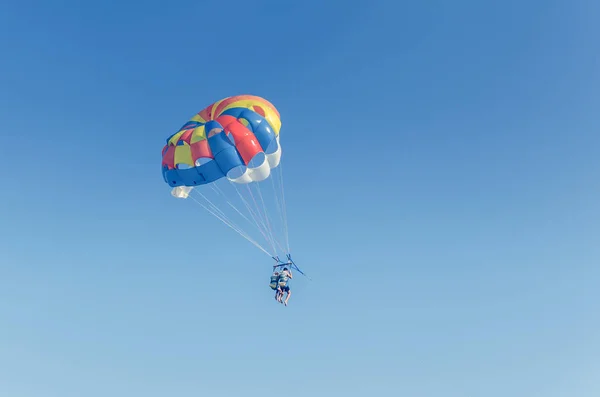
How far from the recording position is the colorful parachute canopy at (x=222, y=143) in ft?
67.6

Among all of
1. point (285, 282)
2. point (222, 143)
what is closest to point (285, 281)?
point (285, 282)

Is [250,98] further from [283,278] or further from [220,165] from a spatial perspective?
[283,278]

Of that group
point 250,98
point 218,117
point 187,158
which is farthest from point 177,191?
point 250,98

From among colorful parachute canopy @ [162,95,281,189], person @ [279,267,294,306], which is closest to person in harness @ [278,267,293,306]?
person @ [279,267,294,306]

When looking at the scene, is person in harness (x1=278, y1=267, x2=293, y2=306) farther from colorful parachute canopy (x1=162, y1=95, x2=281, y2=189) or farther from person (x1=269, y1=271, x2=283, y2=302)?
colorful parachute canopy (x1=162, y1=95, x2=281, y2=189)

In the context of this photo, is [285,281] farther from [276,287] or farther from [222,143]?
[222,143]

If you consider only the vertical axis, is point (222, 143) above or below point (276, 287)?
above

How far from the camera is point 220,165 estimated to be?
20750mm

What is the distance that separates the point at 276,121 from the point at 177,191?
19.8 ft

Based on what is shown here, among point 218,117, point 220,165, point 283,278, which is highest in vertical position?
point 218,117

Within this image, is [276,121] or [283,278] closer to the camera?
[283,278]

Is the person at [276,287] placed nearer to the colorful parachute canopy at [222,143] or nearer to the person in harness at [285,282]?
the person in harness at [285,282]

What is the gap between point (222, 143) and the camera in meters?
20.5

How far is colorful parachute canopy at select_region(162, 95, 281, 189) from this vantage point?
20.6 metres
